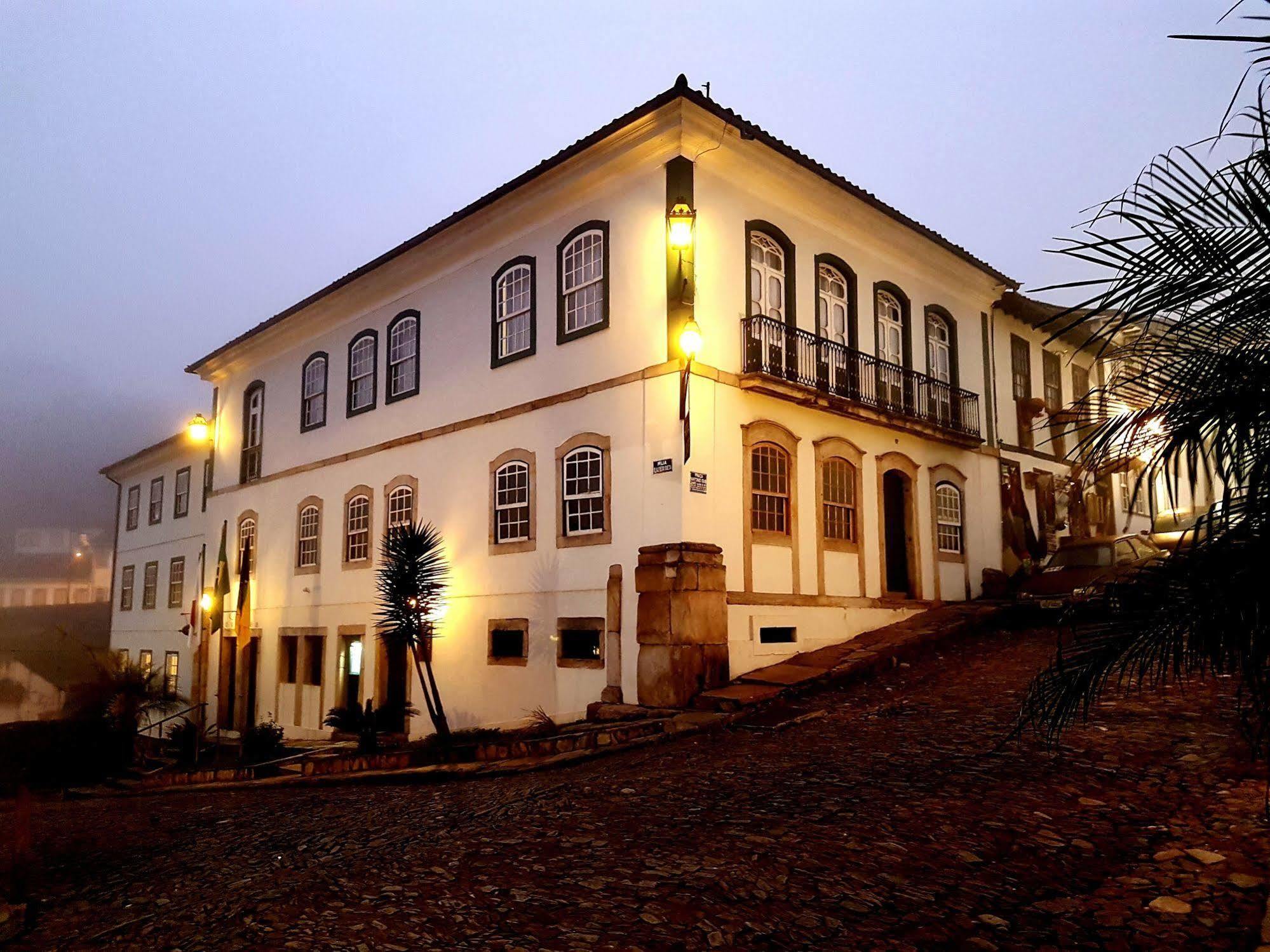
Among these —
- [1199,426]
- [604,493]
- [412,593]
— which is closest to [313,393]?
[412,593]

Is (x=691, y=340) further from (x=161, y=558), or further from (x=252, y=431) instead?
(x=161, y=558)

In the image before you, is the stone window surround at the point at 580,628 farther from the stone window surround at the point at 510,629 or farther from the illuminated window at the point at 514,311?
the illuminated window at the point at 514,311

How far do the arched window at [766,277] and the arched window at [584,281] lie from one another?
7.00 feet

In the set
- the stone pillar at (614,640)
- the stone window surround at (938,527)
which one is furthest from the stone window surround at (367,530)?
the stone window surround at (938,527)

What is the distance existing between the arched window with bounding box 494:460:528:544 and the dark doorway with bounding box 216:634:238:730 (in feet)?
32.1

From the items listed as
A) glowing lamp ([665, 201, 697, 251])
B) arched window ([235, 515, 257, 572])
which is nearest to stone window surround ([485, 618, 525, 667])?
glowing lamp ([665, 201, 697, 251])

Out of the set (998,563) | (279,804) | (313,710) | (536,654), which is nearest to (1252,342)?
(279,804)

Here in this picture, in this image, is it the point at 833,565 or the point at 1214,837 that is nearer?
the point at 1214,837

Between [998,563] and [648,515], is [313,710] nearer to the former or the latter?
[648,515]

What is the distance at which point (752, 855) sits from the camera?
18.1ft

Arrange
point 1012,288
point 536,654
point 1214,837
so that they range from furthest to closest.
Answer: point 1012,288
point 536,654
point 1214,837

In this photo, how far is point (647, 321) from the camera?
13.1 meters

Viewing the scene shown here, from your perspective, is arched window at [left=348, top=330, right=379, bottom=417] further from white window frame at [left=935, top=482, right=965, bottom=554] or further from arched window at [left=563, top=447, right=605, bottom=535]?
white window frame at [left=935, top=482, right=965, bottom=554]

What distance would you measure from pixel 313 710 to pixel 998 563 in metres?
13.6
